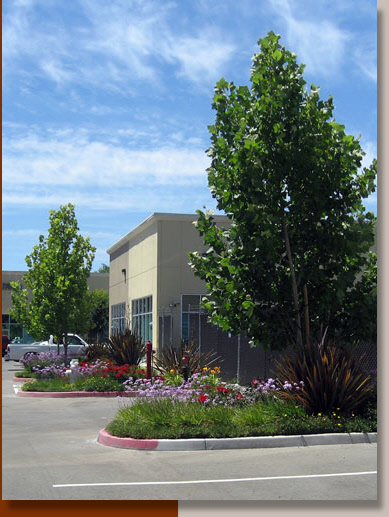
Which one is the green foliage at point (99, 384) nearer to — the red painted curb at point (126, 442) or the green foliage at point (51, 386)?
the green foliage at point (51, 386)

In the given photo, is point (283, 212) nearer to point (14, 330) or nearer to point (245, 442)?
point (245, 442)

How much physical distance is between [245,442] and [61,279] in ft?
60.5

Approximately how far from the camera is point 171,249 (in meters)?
32.0

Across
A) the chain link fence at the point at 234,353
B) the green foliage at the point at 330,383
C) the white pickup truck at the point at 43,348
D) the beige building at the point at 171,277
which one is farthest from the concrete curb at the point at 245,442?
the white pickup truck at the point at 43,348

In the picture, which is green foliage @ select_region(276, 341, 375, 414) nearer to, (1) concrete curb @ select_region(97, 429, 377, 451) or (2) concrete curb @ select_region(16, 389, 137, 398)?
(1) concrete curb @ select_region(97, 429, 377, 451)

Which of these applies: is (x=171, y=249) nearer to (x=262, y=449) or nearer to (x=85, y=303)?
(x=85, y=303)

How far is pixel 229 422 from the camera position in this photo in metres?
12.3

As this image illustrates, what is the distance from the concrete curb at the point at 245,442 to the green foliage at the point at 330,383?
3.24 ft

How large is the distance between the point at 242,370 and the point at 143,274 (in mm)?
13275

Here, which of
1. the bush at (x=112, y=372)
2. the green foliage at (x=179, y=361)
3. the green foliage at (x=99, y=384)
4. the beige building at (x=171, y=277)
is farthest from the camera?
the beige building at (x=171, y=277)

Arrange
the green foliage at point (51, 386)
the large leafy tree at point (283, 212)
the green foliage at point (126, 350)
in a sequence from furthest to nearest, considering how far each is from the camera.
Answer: the green foliage at point (126, 350), the green foliage at point (51, 386), the large leafy tree at point (283, 212)

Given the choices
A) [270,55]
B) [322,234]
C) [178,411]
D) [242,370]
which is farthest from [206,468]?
[242,370]

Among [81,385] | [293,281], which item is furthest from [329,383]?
[81,385]

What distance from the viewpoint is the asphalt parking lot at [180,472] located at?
8352 mm
